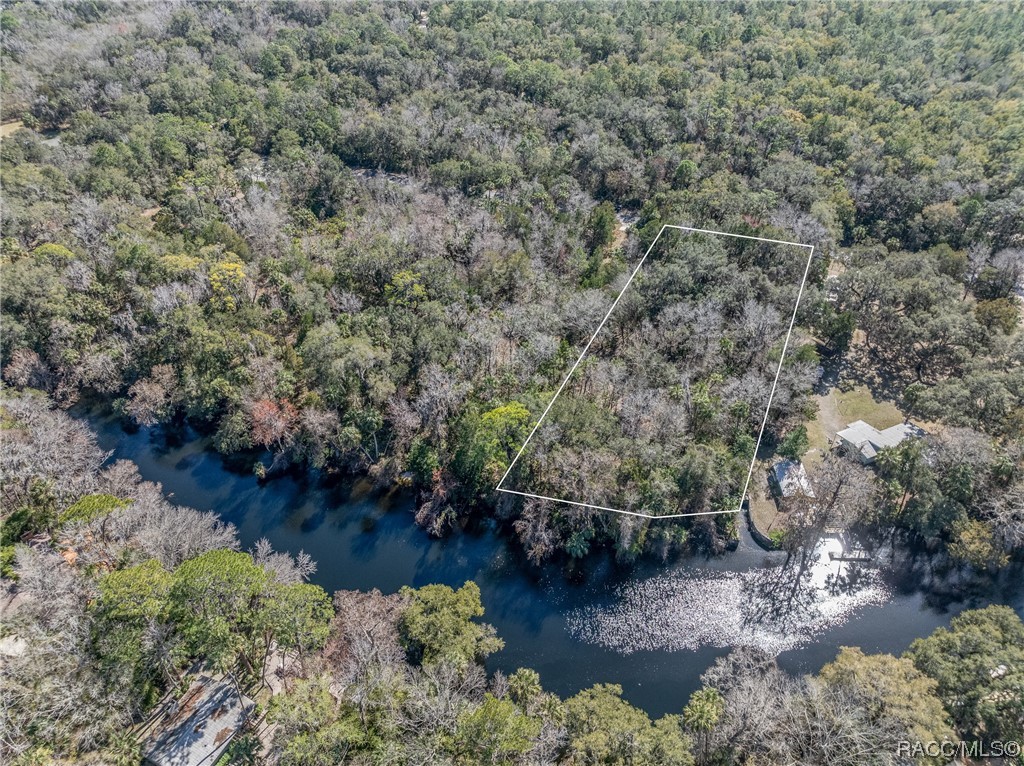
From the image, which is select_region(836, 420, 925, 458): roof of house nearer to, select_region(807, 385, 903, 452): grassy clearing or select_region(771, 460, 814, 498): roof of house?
select_region(807, 385, 903, 452): grassy clearing

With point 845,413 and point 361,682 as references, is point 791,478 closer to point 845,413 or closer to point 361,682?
point 845,413

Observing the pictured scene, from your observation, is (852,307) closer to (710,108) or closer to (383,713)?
(710,108)

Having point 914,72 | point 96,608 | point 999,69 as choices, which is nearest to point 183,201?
point 96,608

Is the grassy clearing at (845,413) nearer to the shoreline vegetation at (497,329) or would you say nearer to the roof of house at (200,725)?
the shoreline vegetation at (497,329)

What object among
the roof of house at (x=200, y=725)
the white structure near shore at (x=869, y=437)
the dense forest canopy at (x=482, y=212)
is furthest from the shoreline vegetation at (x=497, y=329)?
the white structure near shore at (x=869, y=437)

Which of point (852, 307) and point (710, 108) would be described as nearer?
point (852, 307)

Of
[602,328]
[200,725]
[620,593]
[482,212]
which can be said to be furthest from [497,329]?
[200,725]
